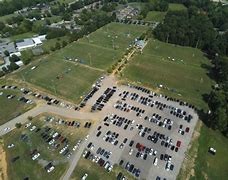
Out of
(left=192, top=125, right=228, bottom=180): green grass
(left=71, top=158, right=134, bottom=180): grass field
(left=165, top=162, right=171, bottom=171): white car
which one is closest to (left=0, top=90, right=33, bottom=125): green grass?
(left=71, top=158, right=134, bottom=180): grass field

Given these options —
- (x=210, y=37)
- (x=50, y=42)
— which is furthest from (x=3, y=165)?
(x=210, y=37)

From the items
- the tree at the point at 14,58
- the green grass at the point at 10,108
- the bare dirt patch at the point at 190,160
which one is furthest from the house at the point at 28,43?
the bare dirt patch at the point at 190,160

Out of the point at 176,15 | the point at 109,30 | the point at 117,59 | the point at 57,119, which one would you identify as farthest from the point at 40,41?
the point at 176,15

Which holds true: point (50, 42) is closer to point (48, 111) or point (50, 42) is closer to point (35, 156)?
point (48, 111)

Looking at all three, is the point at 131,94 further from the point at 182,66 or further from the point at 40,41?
the point at 40,41

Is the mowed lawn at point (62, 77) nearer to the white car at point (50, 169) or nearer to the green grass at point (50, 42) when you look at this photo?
the green grass at point (50, 42)

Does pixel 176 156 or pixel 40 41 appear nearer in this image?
pixel 176 156

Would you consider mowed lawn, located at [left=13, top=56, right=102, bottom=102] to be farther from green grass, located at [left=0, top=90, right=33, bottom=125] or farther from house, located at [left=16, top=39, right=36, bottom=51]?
house, located at [left=16, top=39, right=36, bottom=51]
